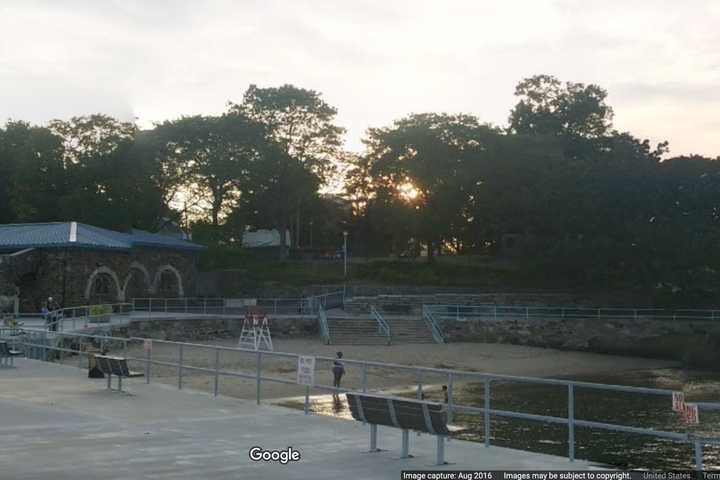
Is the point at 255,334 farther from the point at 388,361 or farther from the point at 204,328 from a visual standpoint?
the point at 388,361

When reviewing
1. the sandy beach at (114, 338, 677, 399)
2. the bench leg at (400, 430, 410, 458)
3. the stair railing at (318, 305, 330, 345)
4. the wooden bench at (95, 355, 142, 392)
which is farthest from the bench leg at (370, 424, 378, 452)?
the stair railing at (318, 305, 330, 345)

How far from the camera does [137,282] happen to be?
5088 centimetres

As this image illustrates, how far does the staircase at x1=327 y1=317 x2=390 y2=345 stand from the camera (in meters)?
46.5

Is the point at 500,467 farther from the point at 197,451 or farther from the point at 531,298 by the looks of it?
the point at 531,298

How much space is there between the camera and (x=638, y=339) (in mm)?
55094

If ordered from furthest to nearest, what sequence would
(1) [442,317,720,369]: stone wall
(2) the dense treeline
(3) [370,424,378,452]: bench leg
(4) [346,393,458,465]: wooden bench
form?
(2) the dense treeline → (1) [442,317,720,369]: stone wall → (3) [370,424,378,452]: bench leg → (4) [346,393,458,465]: wooden bench

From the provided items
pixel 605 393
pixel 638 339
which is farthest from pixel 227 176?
pixel 605 393

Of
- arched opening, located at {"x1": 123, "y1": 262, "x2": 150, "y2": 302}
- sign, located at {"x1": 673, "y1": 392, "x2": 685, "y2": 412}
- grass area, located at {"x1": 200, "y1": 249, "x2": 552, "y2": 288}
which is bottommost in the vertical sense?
sign, located at {"x1": 673, "y1": 392, "x2": 685, "y2": 412}

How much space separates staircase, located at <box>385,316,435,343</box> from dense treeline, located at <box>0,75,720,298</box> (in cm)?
1642

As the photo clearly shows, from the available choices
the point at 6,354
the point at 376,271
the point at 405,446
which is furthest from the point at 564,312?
the point at 405,446

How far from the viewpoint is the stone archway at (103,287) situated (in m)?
46.0

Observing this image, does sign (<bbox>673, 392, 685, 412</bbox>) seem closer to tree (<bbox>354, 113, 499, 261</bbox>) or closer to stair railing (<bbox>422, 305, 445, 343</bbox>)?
stair railing (<bbox>422, 305, 445, 343</bbox>)

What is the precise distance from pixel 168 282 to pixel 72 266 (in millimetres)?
9865

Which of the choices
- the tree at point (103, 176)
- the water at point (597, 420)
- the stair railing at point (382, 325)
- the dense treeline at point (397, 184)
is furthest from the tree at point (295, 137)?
the water at point (597, 420)
